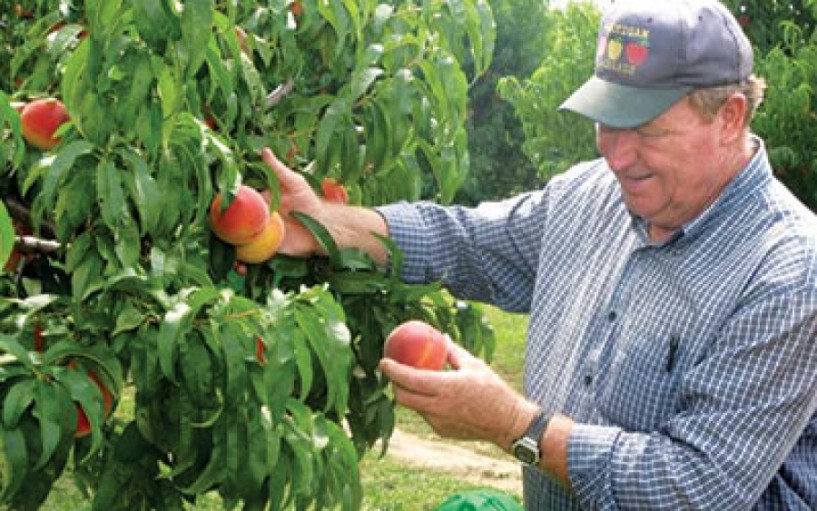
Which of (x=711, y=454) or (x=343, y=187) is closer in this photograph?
(x=711, y=454)

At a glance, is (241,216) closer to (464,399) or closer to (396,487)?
(464,399)

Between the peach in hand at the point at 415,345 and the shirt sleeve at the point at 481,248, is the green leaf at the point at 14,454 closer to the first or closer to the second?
the peach in hand at the point at 415,345

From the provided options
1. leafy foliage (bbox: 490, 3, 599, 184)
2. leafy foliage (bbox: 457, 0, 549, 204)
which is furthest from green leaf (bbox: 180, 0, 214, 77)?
leafy foliage (bbox: 457, 0, 549, 204)

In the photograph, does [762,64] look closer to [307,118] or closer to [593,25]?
[593,25]

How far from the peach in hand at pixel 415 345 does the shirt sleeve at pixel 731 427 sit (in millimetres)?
302

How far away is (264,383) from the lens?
1824mm

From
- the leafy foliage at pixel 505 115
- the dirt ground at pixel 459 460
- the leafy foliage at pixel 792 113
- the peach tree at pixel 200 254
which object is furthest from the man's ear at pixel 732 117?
the leafy foliage at pixel 505 115

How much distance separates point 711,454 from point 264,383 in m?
0.86

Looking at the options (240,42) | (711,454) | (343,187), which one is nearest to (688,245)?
(711,454)

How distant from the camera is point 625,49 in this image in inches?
96.9

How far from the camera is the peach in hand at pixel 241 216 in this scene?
2229mm

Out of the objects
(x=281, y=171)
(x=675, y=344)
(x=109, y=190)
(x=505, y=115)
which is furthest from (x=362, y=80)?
(x=505, y=115)

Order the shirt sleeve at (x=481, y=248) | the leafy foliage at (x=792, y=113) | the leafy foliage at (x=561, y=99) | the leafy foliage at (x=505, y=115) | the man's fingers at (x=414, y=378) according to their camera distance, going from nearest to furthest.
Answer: the man's fingers at (x=414, y=378), the shirt sleeve at (x=481, y=248), the leafy foliage at (x=792, y=113), the leafy foliage at (x=561, y=99), the leafy foliage at (x=505, y=115)

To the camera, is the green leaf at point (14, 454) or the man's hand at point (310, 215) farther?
the man's hand at point (310, 215)
